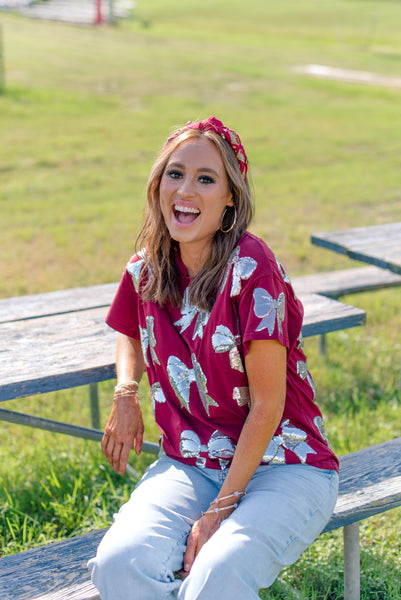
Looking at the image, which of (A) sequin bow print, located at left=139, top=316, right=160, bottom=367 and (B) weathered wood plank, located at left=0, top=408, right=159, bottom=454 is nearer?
(A) sequin bow print, located at left=139, top=316, right=160, bottom=367

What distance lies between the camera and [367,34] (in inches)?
1486

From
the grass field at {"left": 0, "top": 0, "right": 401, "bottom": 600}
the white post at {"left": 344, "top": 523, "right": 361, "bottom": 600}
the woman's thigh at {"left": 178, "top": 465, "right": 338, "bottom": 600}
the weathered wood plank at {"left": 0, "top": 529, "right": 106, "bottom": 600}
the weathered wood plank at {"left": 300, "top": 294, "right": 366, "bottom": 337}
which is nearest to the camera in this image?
the woman's thigh at {"left": 178, "top": 465, "right": 338, "bottom": 600}

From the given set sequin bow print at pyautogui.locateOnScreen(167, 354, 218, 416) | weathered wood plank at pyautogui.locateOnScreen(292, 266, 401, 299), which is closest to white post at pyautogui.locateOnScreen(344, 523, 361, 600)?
sequin bow print at pyautogui.locateOnScreen(167, 354, 218, 416)

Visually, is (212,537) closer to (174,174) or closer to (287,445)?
(287,445)

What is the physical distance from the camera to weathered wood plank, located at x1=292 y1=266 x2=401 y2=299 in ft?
13.3

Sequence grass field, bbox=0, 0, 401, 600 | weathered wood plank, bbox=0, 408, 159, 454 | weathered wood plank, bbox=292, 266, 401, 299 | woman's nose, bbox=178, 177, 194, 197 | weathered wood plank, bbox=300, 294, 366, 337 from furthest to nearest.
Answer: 1. weathered wood plank, bbox=292, 266, 401, 299
2. grass field, bbox=0, 0, 401, 600
3. weathered wood plank, bbox=300, 294, 366, 337
4. weathered wood plank, bbox=0, 408, 159, 454
5. woman's nose, bbox=178, 177, 194, 197

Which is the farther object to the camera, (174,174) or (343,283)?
(343,283)

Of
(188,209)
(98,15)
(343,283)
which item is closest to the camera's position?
(188,209)

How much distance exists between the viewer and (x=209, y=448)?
208cm

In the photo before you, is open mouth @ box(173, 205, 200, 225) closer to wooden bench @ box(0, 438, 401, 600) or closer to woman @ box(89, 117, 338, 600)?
woman @ box(89, 117, 338, 600)

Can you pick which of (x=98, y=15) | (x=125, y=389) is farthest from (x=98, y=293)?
(x=98, y=15)

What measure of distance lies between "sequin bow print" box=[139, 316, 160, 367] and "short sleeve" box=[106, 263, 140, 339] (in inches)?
4.8

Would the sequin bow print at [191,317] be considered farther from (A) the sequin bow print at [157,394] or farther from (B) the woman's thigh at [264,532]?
(B) the woman's thigh at [264,532]

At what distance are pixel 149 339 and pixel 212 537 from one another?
2.11 ft
